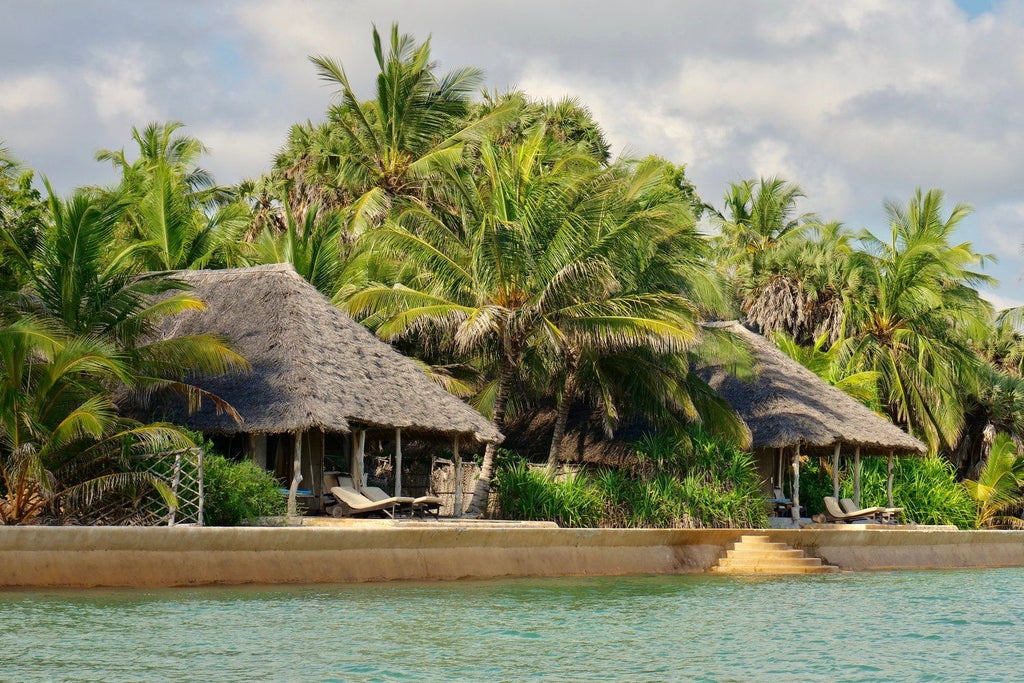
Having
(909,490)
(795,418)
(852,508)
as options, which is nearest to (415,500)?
(795,418)

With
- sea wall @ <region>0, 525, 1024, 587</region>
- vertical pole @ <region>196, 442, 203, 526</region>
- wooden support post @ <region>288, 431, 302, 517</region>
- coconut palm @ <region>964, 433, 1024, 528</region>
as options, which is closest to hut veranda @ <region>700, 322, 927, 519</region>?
sea wall @ <region>0, 525, 1024, 587</region>

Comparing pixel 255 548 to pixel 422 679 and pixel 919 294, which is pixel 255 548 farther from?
pixel 919 294

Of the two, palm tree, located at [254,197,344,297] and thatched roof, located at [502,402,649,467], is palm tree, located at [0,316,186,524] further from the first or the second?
thatched roof, located at [502,402,649,467]

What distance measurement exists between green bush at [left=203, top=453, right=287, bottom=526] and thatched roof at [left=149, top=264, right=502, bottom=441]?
29.9 inches

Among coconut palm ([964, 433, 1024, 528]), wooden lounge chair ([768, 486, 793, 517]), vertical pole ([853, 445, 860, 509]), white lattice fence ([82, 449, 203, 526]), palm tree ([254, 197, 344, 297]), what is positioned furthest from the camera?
coconut palm ([964, 433, 1024, 528])

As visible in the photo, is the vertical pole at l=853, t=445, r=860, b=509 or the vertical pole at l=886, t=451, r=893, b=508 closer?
the vertical pole at l=853, t=445, r=860, b=509

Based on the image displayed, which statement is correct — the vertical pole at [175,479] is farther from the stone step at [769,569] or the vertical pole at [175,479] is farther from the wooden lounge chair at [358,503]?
the stone step at [769,569]

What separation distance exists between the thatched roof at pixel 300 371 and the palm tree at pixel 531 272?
1.18 metres

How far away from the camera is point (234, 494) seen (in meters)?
16.8

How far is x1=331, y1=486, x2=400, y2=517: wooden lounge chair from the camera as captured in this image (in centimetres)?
1870

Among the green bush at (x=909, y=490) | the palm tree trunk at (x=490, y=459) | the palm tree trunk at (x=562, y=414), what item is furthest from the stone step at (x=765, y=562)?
the green bush at (x=909, y=490)

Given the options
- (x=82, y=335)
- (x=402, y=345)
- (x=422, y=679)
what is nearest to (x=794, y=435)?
(x=402, y=345)

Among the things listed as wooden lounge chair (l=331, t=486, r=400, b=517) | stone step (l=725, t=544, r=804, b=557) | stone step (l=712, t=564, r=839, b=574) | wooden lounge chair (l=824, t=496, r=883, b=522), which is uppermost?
wooden lounge chair (l=331, t=486, r=400, b=517)

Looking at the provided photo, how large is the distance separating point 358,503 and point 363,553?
9.76ft
